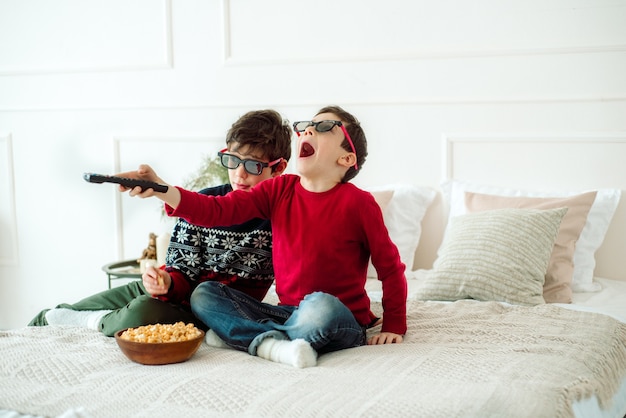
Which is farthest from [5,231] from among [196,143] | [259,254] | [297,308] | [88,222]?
[297,308]

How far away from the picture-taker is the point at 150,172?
1.78 metres

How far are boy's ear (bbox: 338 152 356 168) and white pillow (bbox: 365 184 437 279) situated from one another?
897 millimetres

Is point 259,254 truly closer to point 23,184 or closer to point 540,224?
point 540,224

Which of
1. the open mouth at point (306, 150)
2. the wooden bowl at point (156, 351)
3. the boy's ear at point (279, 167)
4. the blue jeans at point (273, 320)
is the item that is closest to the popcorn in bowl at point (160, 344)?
the wooden bowl at point (156, 351)

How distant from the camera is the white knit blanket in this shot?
1308 mm

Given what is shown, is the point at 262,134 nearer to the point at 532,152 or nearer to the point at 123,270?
the point at 532,152

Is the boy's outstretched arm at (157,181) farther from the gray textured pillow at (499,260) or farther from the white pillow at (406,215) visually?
the white pillow at (406,215)

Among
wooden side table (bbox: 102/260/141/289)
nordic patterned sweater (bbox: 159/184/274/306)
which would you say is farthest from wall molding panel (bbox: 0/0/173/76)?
nordic patterned sweater (bbox: 159/184/274/306)

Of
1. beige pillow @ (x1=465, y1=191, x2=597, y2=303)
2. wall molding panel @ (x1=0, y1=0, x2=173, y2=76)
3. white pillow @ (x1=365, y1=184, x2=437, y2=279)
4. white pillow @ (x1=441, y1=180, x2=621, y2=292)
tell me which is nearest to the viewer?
beige pillow @ (x1=465, y1=191, x2=597, y2=303)

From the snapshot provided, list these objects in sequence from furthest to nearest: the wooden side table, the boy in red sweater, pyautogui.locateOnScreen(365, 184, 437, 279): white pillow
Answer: the wooden side table, pyautogui.locateOnScreen(365, 184, 437, 279): white pillow, the boy in red sweater

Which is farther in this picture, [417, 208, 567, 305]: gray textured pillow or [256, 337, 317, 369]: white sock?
[417, 208, 567, 305]: gray textured pillow

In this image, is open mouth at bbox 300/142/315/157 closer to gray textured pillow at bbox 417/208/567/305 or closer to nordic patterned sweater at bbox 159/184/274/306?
nordic patterned sweater at bbox 159/184/274/306

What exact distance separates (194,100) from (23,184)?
1055mm

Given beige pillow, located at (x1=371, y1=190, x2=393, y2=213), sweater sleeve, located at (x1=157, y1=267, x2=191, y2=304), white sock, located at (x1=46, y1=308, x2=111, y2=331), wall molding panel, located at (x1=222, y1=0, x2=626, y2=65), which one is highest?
wall molding panel, located at (x1=222, y1=0, x2=626, y2=65)
